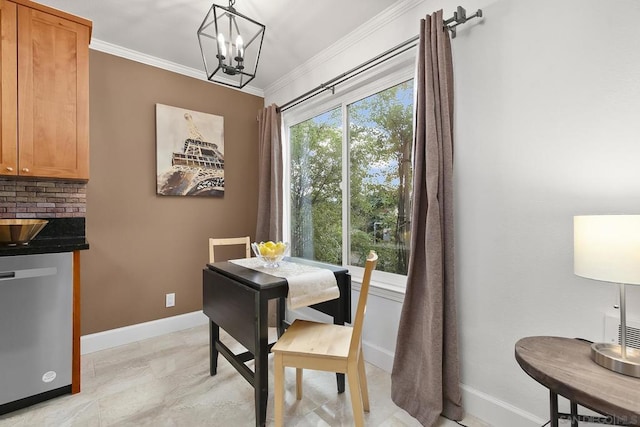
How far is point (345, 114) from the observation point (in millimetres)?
2637

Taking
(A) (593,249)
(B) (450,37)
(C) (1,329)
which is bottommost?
(C) (1,329)

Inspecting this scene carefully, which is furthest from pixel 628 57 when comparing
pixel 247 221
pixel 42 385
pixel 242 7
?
pixel 42 385

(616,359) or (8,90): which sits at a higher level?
(8,90)

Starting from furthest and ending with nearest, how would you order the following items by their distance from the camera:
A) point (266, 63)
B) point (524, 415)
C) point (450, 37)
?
point (266, 63), point (450, 37), point (524, 415)

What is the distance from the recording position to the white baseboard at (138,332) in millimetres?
2520

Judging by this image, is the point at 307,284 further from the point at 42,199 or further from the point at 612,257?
the point at 42,199

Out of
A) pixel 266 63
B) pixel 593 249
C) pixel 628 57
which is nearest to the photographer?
pixel 593 249

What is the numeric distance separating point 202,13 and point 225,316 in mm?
2064

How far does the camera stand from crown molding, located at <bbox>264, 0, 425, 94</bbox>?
6.76ft

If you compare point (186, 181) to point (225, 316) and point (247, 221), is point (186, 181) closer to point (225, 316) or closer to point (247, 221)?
point (247, 221)

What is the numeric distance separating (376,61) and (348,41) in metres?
0.38

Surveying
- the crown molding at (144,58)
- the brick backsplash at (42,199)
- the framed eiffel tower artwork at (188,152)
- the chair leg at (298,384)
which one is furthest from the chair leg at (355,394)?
the crown molding at (144,58)

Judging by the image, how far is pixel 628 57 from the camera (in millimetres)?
1230

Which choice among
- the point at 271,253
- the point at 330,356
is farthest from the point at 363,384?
the point at 271,253
